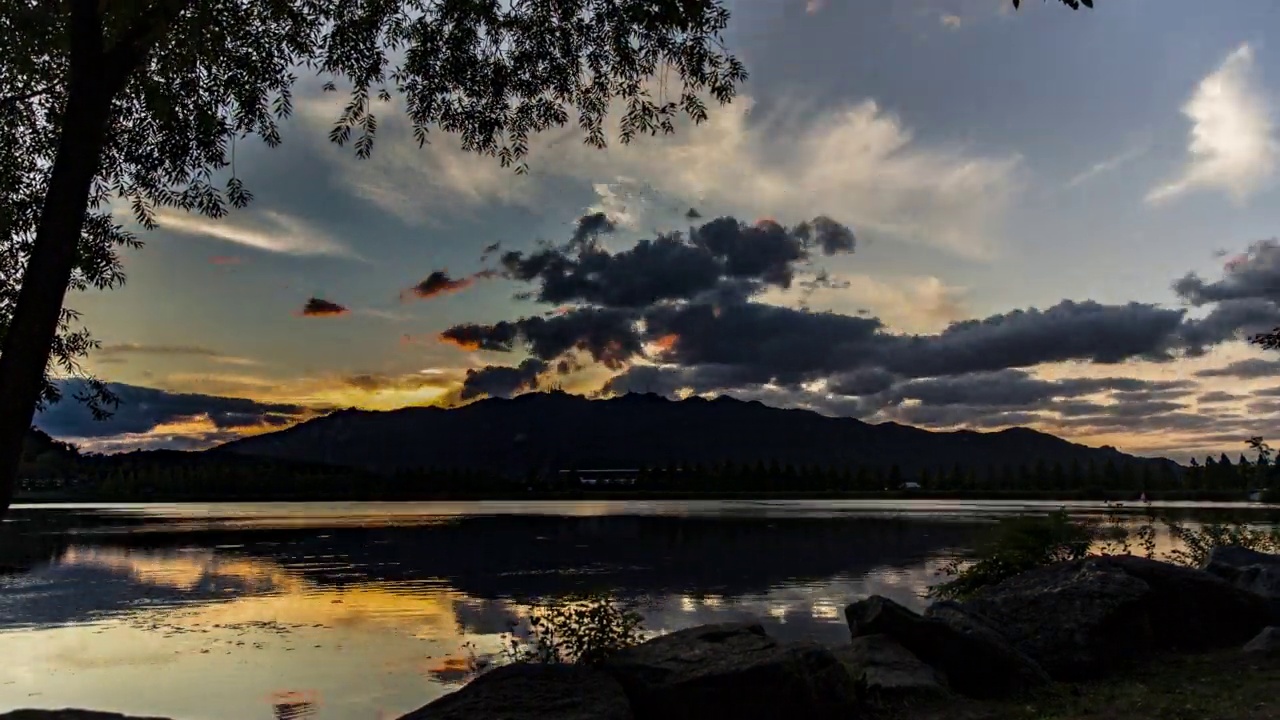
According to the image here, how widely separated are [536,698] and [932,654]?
708 cm

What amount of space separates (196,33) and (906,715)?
13.9m

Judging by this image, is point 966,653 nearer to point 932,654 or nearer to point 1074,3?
point 932,654

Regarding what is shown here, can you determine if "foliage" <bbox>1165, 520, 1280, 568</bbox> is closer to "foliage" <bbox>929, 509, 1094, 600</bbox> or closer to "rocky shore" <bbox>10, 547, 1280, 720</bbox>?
"foliage" <bbox>929, 509, 1094, 600</bbox>

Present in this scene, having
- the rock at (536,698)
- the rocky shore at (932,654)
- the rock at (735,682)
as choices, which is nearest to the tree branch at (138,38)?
the rocky shore at (932,654)

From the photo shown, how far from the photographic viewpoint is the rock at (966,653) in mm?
14312

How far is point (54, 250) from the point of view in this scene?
11.0 meters

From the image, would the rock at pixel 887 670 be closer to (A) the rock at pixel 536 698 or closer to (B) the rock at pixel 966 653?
(B) the rock at pixel 966 653

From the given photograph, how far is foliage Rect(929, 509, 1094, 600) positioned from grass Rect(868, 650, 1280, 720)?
244 inches

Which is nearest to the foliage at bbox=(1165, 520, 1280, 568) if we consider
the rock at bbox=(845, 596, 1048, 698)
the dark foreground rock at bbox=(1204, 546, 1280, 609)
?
the dark foreground rock at bbox=(1204, 546, 1280, 609)

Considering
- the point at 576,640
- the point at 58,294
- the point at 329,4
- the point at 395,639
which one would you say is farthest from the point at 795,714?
the point at 395,639

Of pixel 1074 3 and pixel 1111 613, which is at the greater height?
pixel 1074 3

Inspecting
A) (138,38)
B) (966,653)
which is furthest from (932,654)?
(138,38)

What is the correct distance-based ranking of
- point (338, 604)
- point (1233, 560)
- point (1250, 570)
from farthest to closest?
1. point (338, 604)
2. point (1233, 560)
3. point (1250, 570)

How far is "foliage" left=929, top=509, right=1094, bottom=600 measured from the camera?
2170cm
